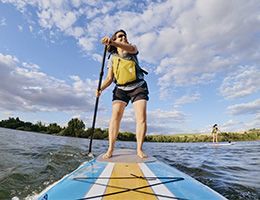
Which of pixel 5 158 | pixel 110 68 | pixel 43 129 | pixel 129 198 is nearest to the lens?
pixel 129 198

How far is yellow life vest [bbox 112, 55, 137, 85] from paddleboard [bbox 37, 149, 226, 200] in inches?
74.6

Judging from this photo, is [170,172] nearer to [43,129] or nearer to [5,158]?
[5,158]

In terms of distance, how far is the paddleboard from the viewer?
2.41 metres

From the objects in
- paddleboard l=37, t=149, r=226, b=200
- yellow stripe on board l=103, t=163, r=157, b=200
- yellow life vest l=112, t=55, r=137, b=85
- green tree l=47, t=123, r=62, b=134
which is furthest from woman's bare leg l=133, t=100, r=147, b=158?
green tree l=47, t=123, r=62, b=134

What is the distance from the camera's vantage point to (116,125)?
5.01 meters

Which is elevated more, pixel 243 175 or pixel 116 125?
pixel 116 125

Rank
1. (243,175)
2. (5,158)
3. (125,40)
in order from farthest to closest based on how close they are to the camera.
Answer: (5,158) → (243,175) → (125,40)

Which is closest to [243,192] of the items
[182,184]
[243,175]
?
[243,175]

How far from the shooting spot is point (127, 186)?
2.67 meters

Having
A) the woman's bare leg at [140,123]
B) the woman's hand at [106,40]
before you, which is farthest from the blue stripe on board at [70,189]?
the woman's hand at [106,40]

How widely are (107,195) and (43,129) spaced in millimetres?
49825

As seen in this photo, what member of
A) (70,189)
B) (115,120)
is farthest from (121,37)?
(70,189)

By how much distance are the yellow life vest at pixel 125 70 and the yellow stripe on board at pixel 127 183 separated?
1749 millimetres

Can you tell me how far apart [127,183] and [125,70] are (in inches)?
105
